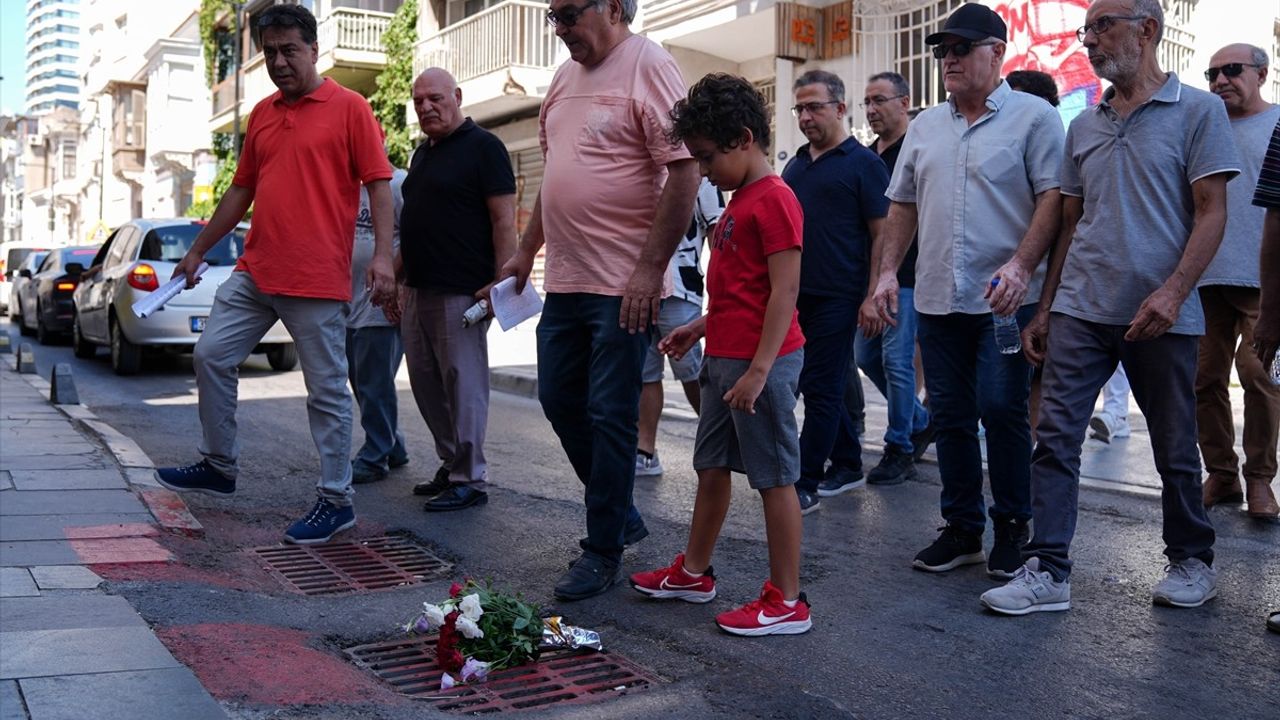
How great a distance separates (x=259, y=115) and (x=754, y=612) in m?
2.98

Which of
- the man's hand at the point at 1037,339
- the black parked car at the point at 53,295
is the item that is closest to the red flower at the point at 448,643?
the man's hand at the point at 1037,339

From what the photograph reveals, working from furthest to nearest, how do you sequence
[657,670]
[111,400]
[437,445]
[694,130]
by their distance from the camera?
[111,400] → [437,445] → [694,130] → [657,670]

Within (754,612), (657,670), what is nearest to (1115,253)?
(754,612)

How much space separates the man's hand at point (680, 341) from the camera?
4.18 m

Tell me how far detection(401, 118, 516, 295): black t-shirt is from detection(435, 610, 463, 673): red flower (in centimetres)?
250

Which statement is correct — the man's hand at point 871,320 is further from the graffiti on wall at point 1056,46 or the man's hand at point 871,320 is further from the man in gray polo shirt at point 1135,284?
the graffiti on wall at point 1056,46

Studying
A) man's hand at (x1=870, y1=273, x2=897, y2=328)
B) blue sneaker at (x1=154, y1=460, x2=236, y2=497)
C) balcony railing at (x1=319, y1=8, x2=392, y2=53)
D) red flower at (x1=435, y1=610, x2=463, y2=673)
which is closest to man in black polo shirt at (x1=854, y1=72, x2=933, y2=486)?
man's hand at (x1=870, y1=273, x2=897, y2=328)

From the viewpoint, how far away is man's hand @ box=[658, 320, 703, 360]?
165 inches

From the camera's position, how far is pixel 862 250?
241 inches

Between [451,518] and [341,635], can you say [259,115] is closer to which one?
[451,518]

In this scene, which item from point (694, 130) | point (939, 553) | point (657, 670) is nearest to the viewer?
point (657, 670)

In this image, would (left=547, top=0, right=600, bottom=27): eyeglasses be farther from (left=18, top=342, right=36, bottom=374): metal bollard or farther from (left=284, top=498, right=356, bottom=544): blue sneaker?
(left=18, top=342, right=36, bottom=374): metal bollard

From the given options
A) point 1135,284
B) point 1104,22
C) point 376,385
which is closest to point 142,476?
point 376,385

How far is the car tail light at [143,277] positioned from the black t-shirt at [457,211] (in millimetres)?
7461
